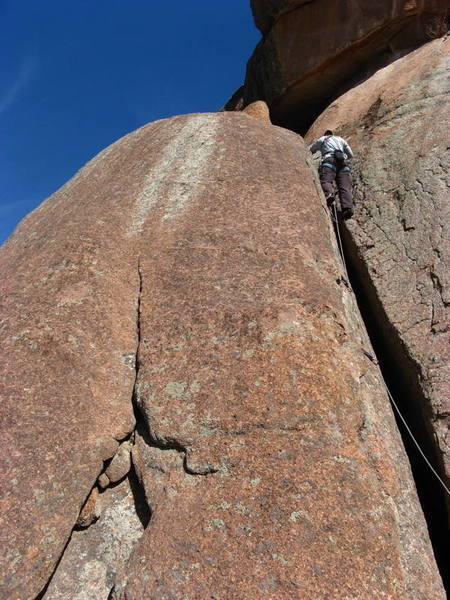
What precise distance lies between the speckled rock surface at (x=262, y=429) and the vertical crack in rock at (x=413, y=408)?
0.52m

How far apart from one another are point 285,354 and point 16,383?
2.06 m

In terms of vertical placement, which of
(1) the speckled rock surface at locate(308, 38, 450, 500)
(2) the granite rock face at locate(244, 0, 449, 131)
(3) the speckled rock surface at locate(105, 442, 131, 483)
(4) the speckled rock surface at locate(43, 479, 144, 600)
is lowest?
(4) the speckled rock surface at locate(43, 479, 144, 600)

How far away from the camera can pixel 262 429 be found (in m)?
3.64

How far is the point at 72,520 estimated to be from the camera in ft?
11.5

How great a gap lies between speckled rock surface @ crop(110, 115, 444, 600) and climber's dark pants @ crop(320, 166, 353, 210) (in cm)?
166

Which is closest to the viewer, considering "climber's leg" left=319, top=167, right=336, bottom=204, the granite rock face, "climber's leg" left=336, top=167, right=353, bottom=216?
"climber's leg" left=336, top=167, right=353, bottom=216

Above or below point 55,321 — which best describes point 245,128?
above

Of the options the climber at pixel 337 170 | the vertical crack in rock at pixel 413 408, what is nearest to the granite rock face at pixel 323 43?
the climber at pixel 337 170

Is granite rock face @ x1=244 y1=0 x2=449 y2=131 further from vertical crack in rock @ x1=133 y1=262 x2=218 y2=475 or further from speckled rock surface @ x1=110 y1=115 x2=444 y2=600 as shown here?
vertical crack in rock @ x1=133 y1=262 x2=218 y2=475

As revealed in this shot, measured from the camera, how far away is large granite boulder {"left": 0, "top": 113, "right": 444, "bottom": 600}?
10.4ft

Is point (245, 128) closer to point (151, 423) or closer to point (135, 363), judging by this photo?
point (135, 363)

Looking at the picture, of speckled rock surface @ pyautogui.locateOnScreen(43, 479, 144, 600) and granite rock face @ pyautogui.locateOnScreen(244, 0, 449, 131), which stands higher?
granite rock face @ pyautogui.locateOnScreen(244, 0, 449, 131)

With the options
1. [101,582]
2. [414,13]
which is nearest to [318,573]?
[101,582]

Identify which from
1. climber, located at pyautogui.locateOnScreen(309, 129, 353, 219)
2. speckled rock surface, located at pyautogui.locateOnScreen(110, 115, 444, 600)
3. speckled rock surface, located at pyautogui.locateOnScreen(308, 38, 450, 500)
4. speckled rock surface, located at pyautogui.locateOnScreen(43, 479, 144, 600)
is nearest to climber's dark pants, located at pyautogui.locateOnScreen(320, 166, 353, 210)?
climber, located at pyautogui.locateOnScreen(309, 129, 353, 219)
